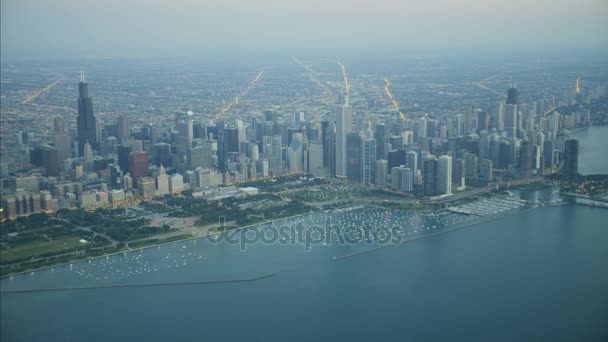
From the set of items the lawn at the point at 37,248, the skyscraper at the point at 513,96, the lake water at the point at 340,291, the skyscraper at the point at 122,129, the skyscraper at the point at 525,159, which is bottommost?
the lake water at the point at 340,291

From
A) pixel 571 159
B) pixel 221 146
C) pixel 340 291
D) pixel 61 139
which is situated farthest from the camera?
pixel 221 146

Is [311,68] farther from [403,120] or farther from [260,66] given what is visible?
[403,120]

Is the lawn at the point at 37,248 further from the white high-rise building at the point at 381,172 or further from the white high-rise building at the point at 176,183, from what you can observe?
the white high-rise building at the point at 381,172

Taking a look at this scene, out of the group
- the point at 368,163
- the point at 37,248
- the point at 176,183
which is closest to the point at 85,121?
the point at 176,183

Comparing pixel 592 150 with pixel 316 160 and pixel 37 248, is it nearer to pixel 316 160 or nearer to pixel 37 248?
pixel 316 160

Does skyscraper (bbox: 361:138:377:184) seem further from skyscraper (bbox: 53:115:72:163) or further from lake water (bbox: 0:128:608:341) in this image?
skyscraper (bbox: 53:115:72:163)

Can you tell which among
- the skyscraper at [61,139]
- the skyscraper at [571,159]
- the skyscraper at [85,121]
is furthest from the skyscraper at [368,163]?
the skyscraper at [61,139]
